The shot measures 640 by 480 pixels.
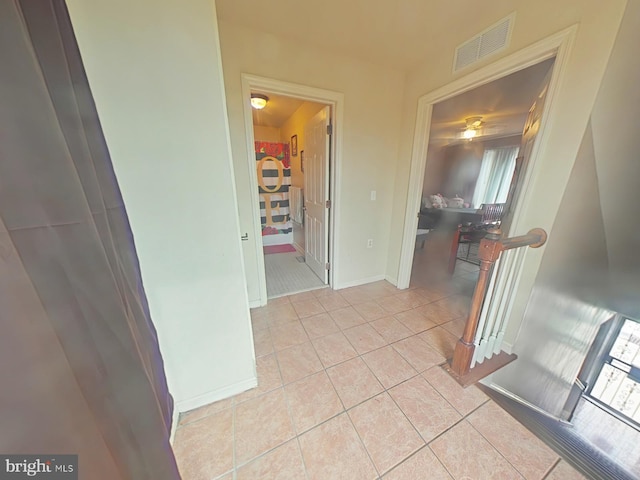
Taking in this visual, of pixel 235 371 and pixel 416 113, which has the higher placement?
pixel 416 113

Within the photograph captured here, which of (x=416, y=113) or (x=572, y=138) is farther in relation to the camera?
(x=416, y=113)

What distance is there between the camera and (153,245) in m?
0.94

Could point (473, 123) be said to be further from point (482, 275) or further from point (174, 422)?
point (174, 422)

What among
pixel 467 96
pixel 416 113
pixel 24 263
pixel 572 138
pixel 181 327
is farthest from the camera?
pixel 467 96

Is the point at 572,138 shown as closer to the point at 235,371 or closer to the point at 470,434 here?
the point at 470,434

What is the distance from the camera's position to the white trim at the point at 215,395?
1.19 metres

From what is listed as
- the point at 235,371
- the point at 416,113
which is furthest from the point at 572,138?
the point at 235,371

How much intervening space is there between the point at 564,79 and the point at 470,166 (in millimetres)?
5065

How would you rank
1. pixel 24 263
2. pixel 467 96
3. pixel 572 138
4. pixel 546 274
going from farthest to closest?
pixel 467 96
pixel 546 274
pixel 572 138
pixel 24 263

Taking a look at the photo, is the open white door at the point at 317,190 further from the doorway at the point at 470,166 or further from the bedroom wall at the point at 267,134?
the bedroom wall at the point at 267,134

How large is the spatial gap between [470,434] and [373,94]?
269cm

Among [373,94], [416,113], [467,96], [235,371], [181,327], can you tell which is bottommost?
[235,371]
